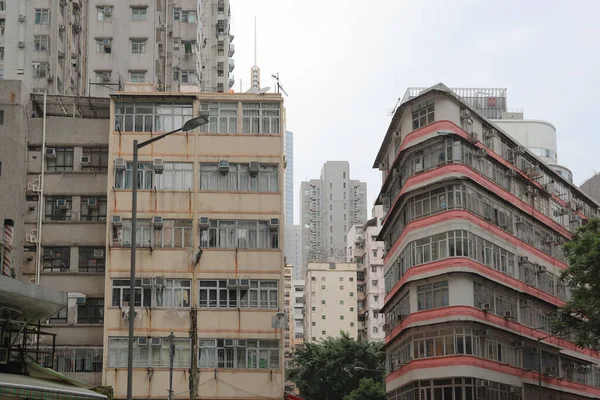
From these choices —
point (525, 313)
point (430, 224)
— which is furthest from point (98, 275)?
point (525, 313)

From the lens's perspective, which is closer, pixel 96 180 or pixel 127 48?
pixel 96 180

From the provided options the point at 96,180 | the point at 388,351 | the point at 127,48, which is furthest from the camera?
the point at 127,48

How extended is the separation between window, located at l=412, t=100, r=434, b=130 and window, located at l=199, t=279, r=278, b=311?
10.8 m

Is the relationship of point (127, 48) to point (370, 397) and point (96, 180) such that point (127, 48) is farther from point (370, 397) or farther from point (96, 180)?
point (370, 397)

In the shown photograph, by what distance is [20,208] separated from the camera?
162 feet

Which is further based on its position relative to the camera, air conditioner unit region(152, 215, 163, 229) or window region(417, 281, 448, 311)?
air conditioner unit region(152, 215, 163, 229)

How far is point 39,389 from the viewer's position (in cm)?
2128

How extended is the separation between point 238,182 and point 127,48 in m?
23.5

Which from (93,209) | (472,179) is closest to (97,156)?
(93,209)

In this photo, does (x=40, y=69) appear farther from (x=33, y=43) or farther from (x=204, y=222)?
(x=204, y=222)

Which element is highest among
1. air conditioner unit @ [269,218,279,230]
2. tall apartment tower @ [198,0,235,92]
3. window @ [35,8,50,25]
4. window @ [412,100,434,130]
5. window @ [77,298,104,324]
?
tall apartment tower @ [198,0,235,92]

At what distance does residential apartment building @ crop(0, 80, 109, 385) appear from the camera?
48.8 metres

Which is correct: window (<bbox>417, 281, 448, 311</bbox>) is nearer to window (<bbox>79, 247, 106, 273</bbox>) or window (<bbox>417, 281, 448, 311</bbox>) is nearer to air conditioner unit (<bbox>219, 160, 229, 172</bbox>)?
air conditioner unit (<bbox>219, 160, 229, 172</bbox>)

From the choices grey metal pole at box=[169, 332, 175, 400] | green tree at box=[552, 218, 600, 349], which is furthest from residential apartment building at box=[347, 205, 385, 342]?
green tree at box=[552, 218, 600, 349]
